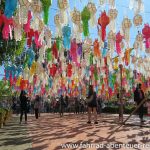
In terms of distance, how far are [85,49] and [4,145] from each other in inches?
399

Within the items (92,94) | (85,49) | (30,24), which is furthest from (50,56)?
(30,24)

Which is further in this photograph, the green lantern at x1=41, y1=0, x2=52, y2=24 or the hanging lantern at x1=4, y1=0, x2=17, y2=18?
the green lantern at x1=41, y1=0, x2=52, y2=24

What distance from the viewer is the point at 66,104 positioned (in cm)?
2994

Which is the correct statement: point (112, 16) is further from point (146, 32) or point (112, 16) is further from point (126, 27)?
point (146, 32)

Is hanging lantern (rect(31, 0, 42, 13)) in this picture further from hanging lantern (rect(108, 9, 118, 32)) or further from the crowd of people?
the crowd of people

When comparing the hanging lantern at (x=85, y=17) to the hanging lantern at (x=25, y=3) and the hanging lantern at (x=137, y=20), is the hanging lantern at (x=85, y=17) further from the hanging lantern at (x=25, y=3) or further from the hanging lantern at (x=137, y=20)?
the hanging lantern at (x=25, y=3)

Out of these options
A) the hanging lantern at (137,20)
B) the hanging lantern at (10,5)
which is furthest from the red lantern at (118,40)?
the hanging lantern at (10,5)

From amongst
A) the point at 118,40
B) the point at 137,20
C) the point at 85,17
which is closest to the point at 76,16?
the point at 85,17

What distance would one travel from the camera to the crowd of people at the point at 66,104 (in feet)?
50.6

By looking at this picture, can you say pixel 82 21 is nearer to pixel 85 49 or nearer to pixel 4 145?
pixel 4 145

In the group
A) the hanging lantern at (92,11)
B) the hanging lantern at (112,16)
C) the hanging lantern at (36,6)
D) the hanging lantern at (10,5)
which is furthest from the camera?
the hanging lantern at (112,16)

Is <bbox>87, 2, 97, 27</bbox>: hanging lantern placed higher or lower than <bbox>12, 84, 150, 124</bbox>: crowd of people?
higher

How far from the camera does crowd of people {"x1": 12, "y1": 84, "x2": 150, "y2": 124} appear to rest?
15.4 m

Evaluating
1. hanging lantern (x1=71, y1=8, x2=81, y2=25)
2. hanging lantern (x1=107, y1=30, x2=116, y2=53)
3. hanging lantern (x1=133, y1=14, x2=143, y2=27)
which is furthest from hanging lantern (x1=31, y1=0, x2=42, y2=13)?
hanging lantern (x1=107, y1=30, x2=116, y2=53)
